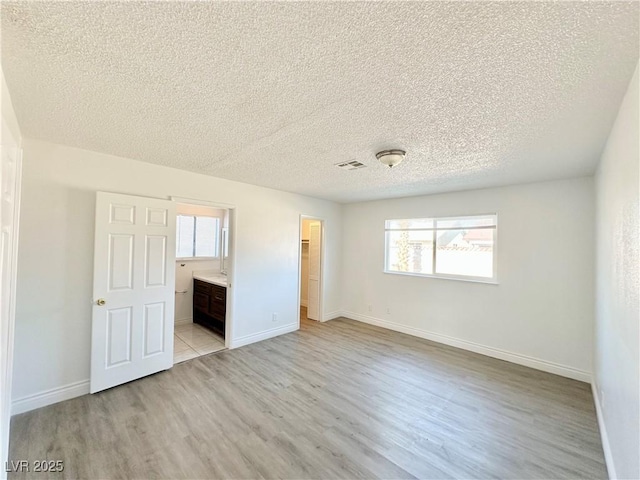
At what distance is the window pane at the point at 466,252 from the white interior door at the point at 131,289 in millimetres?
3989

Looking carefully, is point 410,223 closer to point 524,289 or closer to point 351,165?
point 524,289

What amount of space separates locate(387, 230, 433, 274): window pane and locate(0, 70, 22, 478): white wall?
4780 mm

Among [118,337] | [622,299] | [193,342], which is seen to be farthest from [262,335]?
[622,299]

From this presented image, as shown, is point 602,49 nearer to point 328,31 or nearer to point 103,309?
point 328,31

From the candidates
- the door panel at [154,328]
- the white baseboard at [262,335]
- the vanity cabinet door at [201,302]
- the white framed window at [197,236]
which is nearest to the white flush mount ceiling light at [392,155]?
the door panel at [154,328]

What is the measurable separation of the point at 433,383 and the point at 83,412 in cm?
347

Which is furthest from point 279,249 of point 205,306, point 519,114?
point 519,114

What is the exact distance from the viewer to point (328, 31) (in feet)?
3.73

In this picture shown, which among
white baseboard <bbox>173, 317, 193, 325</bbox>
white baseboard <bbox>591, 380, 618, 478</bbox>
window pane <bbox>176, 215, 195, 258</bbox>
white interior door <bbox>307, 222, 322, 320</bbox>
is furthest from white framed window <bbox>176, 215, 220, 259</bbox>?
white baseboard <bbox>591, 380, 618, 478</bbox>

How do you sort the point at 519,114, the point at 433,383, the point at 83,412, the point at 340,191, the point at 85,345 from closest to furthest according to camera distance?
the point at 519,114 < the point at 83,412 < the point at 85,345 < the point at 433,383 < the point at 340,191

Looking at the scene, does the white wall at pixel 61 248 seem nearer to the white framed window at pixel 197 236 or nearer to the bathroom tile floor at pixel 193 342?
the bathroom tile floor at pixel 193 342

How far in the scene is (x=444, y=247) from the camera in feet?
14.5

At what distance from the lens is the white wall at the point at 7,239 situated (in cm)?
155

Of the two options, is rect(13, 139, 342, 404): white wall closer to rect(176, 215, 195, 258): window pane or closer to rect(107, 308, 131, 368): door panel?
rect(107, 308, 131, 368): door panel
